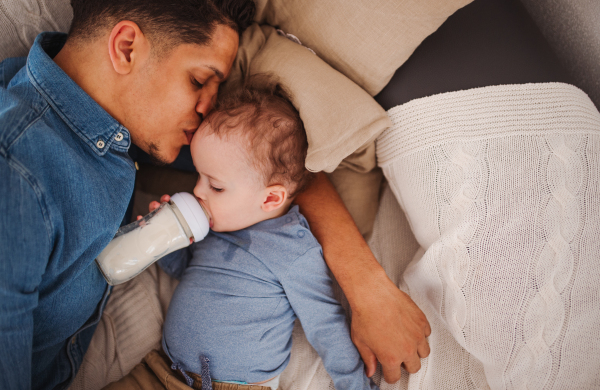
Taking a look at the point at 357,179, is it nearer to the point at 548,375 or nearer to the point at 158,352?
the point at 548,375

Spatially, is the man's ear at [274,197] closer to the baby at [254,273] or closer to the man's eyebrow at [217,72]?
the baby at [254,273]

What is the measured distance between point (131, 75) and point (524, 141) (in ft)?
3.55

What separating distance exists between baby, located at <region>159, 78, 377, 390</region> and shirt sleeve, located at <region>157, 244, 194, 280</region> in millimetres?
127

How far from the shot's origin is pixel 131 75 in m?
0.98

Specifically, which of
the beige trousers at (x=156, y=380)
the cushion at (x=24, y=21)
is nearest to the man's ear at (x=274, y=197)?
the beige trousers at (x=156, y=380)

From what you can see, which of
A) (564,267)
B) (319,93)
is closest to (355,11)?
(319,93)

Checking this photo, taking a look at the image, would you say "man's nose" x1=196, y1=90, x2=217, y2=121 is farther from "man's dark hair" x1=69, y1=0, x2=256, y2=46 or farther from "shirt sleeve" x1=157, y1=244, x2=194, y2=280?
"shirt sleeve" x1=157, y1=244, x2=194, y2=280

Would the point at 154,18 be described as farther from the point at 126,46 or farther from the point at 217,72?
the point at 217,72

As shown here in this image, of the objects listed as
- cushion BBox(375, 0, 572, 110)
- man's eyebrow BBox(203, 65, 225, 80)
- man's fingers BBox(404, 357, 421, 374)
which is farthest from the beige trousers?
cushion BBox(375, 0, 572, 110)

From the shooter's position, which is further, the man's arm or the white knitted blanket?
the man's arm

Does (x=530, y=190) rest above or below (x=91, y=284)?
above

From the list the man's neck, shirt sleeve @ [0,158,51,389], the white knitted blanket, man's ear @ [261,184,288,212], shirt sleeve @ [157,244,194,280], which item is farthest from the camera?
shirt sleeve @ [157,244,194,280]

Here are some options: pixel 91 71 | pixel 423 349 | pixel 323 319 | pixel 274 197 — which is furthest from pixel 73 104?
pixel 423 349

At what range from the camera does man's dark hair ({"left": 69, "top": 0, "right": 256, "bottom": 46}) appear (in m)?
0.99
